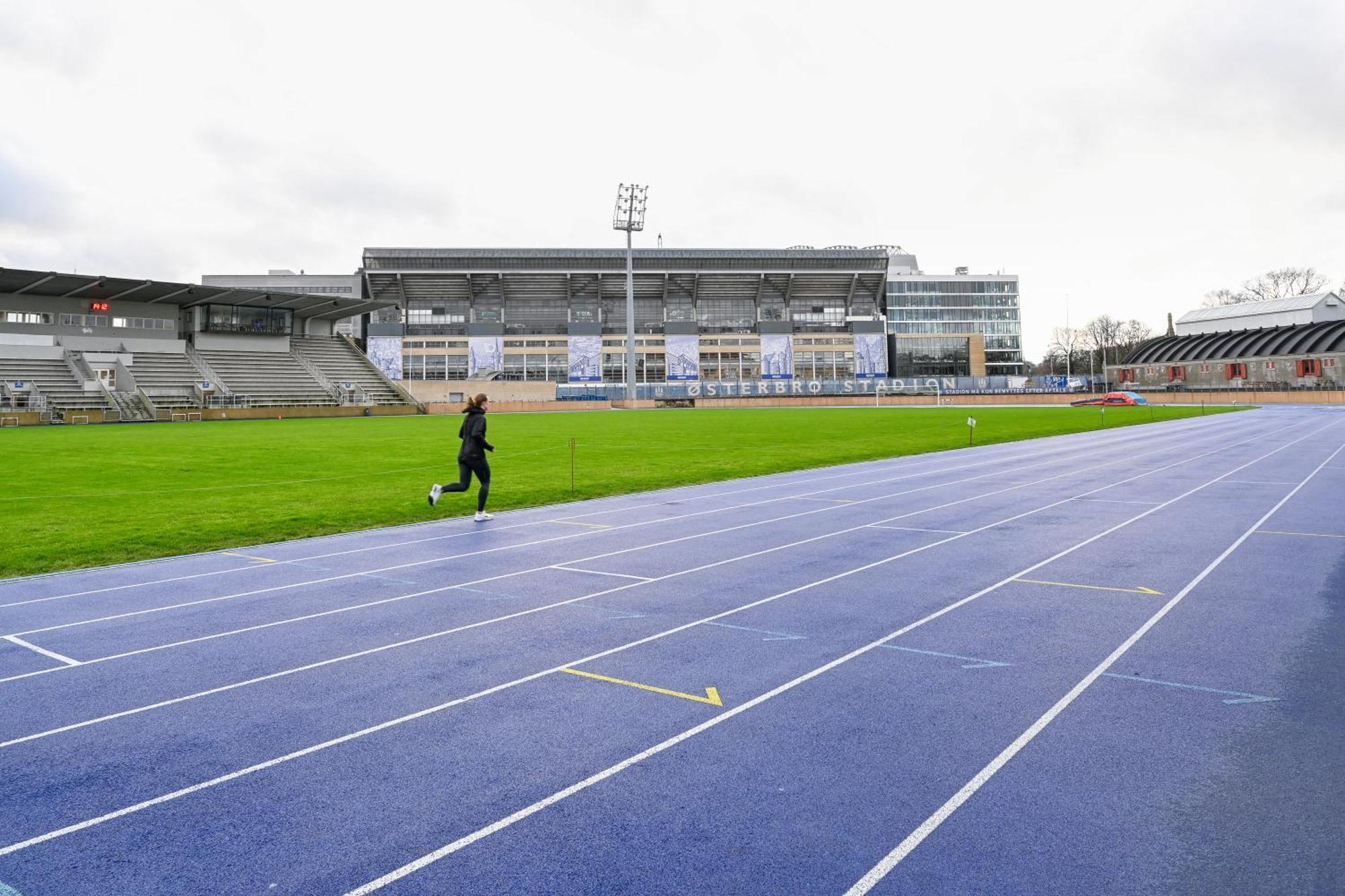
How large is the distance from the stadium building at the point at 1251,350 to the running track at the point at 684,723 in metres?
82.8

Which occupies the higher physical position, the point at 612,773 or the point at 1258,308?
the point at 1258,308

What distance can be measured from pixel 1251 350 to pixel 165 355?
336 feet

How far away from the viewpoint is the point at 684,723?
Answer: 470 cm

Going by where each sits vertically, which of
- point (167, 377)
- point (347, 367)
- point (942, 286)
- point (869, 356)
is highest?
point (942, 286)

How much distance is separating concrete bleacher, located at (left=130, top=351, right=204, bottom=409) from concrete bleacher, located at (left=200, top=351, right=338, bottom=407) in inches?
84.6

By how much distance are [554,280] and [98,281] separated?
55313 millimetres

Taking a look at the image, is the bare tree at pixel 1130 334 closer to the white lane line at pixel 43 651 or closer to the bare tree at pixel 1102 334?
the bare tree at pixel 1102 334

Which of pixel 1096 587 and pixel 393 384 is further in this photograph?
pixel 393 384

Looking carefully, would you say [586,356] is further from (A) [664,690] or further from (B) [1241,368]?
(A) [664,690]

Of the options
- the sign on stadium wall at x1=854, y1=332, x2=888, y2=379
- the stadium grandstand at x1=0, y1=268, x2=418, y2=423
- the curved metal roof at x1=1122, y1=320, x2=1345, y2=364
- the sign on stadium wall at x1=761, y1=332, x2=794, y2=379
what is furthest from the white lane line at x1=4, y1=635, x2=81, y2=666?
the sign on stadium wall at x1=854, y1=332, x2=888, y2=379

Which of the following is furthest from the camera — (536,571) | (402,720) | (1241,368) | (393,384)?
(1241,368)

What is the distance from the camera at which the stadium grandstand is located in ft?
166

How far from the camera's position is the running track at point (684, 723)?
132 inches

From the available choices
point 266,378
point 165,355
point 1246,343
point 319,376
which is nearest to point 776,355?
point 1246,343
